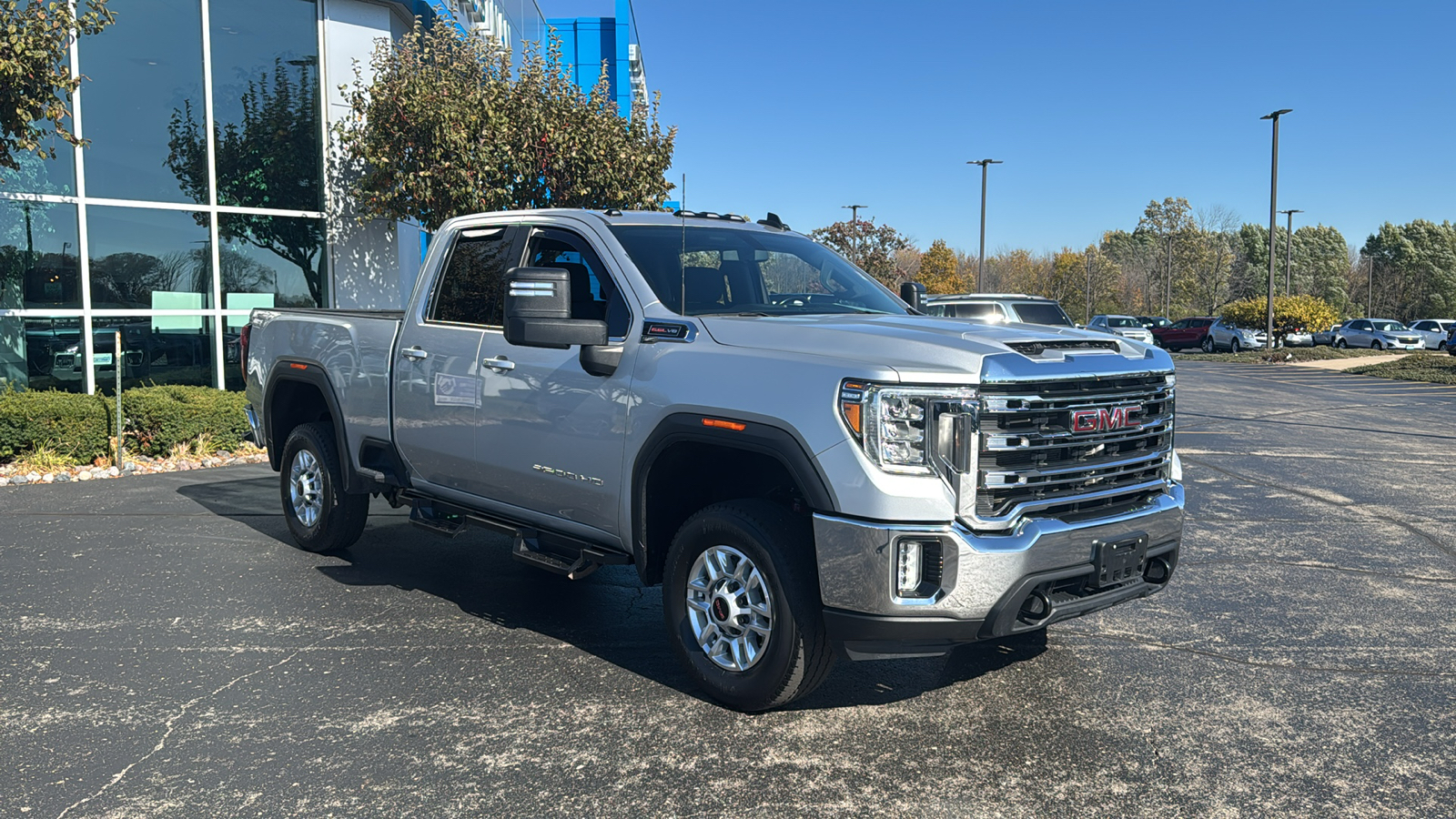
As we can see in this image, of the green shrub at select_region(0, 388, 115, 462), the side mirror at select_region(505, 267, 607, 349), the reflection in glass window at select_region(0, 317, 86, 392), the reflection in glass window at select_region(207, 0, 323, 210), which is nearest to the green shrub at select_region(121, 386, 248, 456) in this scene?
the green shrub at select_region(0, 388, 115, 462)

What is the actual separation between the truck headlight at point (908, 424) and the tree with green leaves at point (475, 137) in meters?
11.5

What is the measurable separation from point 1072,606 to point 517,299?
8.31 ft

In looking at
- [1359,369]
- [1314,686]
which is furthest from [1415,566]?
[1359,369]

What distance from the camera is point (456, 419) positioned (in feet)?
19.0

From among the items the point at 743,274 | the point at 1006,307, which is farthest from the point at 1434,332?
the point at 743,274

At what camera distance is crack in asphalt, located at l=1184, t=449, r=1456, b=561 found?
792 centimetres

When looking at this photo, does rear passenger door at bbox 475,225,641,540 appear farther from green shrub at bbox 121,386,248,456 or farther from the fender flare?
green shrub at bbox 121,386,248,456

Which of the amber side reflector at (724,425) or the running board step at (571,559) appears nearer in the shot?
the amber side reflector at (724,425)

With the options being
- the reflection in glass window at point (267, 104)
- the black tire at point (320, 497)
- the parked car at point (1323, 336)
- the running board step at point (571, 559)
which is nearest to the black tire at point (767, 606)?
the running board step at point (571, 559)

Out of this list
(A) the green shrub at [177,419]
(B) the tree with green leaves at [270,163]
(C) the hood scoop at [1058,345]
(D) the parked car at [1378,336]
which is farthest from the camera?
(D) the parked car at [1378,336]

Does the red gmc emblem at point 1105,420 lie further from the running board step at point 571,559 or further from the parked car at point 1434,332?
the parked car at point 1434,332

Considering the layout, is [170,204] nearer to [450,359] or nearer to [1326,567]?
[450,359]

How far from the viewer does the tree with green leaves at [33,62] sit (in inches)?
388

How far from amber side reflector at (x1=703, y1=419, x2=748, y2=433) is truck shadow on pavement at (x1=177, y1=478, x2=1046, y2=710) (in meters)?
1.17
